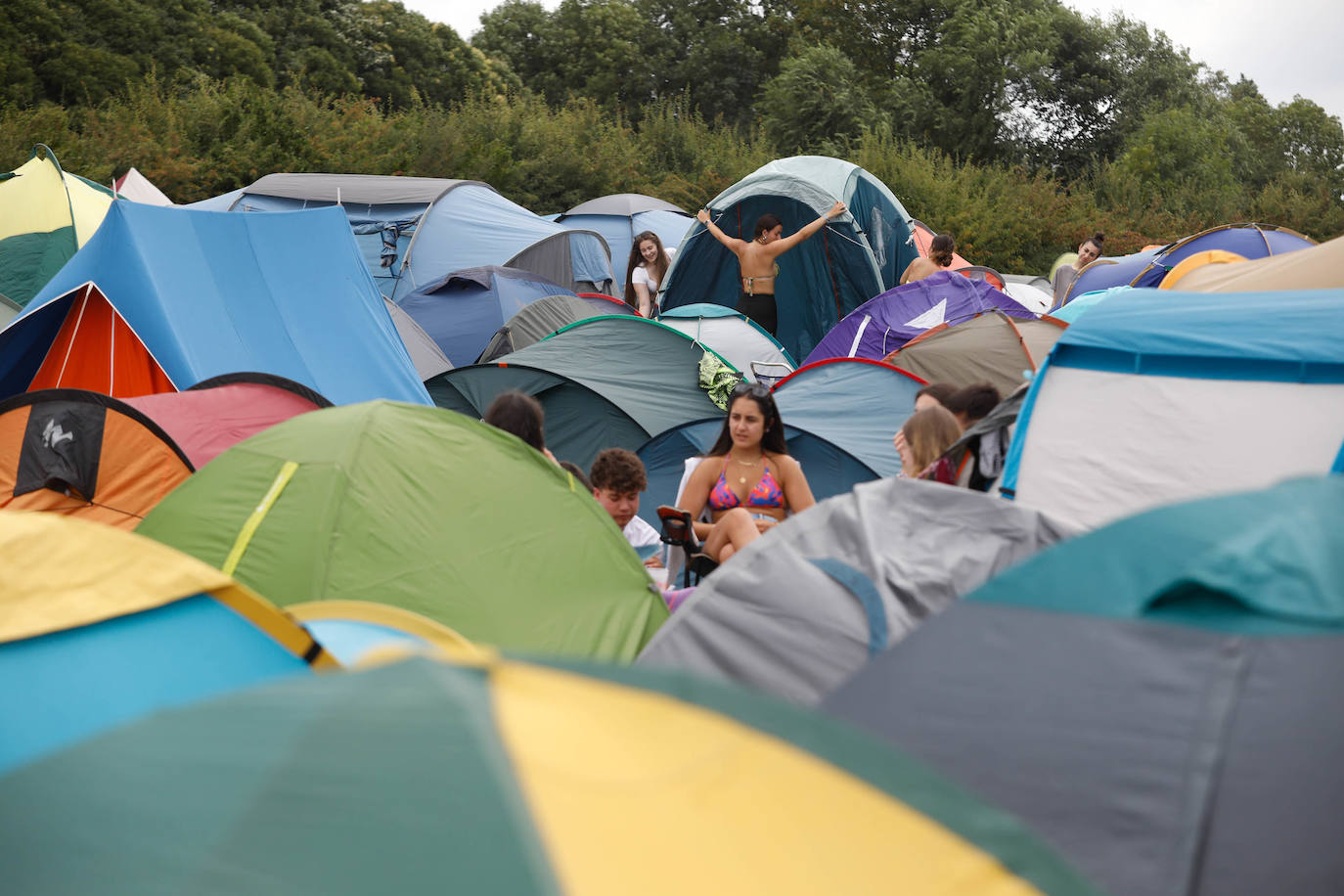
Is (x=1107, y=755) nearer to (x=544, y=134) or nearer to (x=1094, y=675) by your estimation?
(x=1094, y=675)

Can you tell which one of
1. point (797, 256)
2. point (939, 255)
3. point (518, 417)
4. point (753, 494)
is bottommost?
point (753, 494)

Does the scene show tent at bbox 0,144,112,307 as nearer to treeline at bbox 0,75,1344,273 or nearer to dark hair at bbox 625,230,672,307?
treeline at bbox 0,75,1344,273

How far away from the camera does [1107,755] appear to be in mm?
1939

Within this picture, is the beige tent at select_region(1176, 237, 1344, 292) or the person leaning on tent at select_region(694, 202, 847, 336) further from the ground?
the beige tent at select_region(1176, 237, 1344, 292)

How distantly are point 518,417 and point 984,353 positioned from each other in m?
3.68

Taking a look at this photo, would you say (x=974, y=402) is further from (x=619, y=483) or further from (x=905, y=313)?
(x=905, y=313)

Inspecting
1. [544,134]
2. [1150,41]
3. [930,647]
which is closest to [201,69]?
[544,134]

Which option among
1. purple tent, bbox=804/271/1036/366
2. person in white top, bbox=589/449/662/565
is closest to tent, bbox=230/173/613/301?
purple tent, bbox=804/271/1036/366

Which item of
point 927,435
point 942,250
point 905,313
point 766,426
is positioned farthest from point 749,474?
point 942,250

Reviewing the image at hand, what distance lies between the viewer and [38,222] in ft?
37.5

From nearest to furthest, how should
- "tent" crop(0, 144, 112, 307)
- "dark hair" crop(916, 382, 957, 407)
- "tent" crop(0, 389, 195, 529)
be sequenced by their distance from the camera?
"tent" crop(0, 389, 195, 529) < "dark hair" crop(916, 382, 957, 407) < "tent" crop(0, 144, 112, 307)

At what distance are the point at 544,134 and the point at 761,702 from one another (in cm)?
2040

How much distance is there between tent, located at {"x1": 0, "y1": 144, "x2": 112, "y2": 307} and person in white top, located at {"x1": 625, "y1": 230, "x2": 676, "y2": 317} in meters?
5.68

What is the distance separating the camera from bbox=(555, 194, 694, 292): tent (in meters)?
15.4
